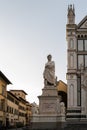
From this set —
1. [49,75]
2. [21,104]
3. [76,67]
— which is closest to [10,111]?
[76,67]

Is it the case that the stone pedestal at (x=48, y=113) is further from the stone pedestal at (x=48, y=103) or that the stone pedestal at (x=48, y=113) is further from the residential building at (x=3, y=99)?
the residential building at (x=3, y=99)

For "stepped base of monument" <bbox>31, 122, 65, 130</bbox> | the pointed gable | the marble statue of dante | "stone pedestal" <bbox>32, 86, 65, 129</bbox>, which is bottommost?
"stepped base of monument" <bbox>31, 122, 65, 130</bbox>

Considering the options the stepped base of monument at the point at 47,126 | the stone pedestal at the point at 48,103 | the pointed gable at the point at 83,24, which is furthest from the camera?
the pointed gable at the point at 83,24

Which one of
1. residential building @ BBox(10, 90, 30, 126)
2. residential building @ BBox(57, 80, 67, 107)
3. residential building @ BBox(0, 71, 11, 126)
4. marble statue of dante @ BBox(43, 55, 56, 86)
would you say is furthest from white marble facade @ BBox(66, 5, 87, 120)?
residential building @ BBox(10, 90, 30, 126)

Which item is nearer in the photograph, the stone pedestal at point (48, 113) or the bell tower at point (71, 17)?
the stone pedestal at point (48, 113)

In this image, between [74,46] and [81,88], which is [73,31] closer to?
[74,46]

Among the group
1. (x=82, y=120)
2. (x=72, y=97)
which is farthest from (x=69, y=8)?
(x=82, y=120)

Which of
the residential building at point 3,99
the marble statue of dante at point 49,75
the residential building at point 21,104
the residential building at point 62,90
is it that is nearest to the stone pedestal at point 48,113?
the marble statue of dante at point 49,75

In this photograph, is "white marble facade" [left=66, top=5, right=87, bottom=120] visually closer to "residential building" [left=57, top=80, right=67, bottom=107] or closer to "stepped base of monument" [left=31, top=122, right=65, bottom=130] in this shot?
"residential building" [left=57, top=80, right=67, bottom=107]

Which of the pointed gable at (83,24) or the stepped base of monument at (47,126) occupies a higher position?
the pointed gable at (83,24)

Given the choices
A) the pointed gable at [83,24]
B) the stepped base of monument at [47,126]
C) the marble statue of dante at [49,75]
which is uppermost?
the pointed gable at [83,24]

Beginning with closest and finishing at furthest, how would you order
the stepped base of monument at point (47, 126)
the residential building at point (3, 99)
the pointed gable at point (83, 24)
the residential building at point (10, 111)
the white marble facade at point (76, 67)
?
the stepped base of monument at point (47, 126) < the white marble facade at point (76, 67) < the pointed gable at point (83, 24) < the residential building at point (3, 99) < the residential building at point (10, 111)

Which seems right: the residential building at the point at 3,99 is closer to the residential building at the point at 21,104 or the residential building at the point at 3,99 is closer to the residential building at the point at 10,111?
the residential building at the point at 10,111

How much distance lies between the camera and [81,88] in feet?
222
